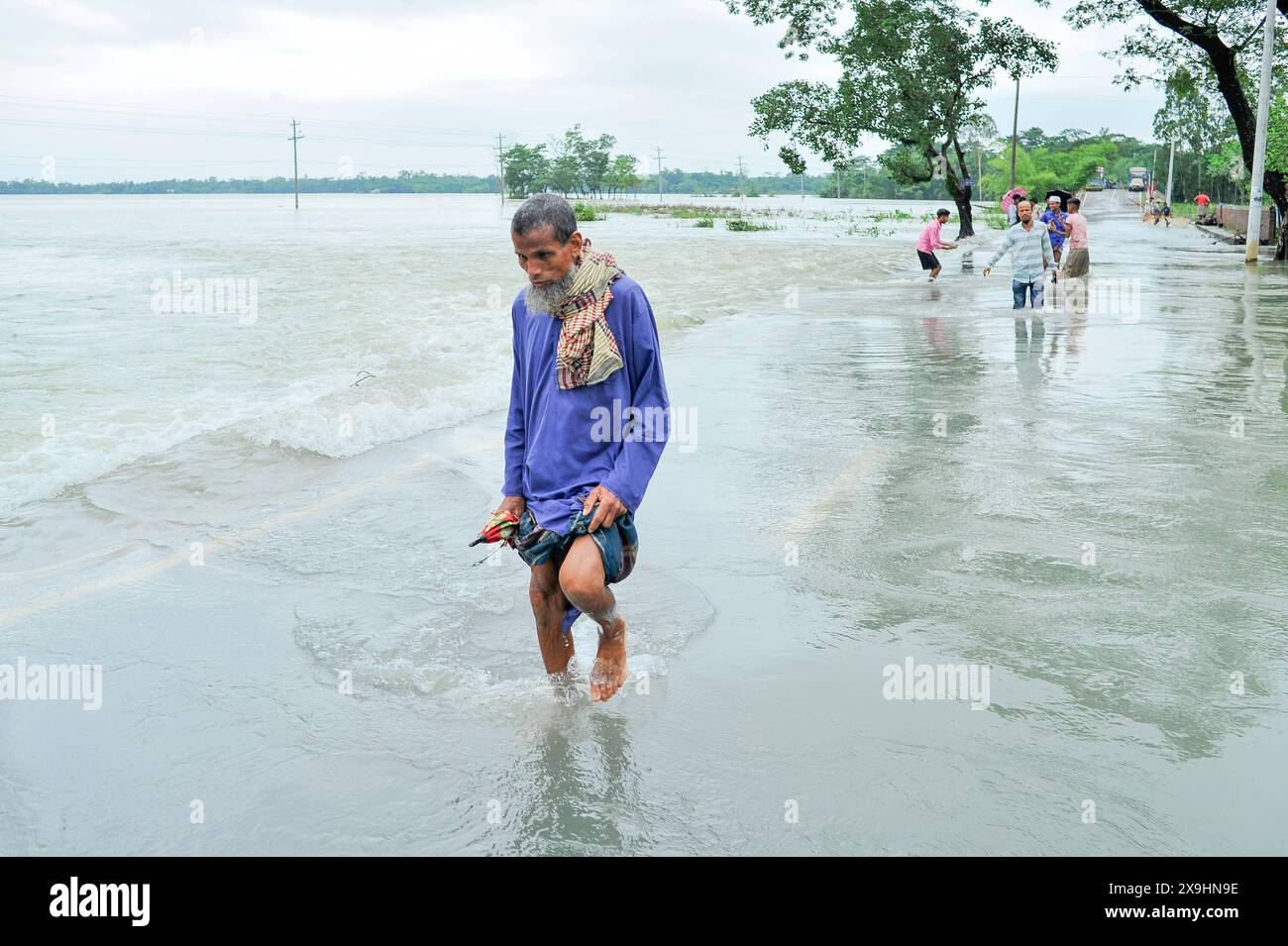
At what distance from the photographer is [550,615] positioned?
4016 mm

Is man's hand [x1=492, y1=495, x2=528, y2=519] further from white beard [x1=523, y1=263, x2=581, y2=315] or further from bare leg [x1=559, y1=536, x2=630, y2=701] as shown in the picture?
white beard [x1=523, y1=263, x2=581, y2=315]

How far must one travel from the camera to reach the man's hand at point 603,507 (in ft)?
11.9

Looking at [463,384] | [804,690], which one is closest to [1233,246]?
[463,384]

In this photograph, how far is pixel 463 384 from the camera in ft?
37.9

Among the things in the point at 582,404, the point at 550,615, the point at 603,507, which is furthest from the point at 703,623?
the point at 582,404

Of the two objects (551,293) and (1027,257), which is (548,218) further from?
(1027,257)

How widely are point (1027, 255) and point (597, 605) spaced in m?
13.5

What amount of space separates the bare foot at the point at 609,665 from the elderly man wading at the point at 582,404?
0.45 feet

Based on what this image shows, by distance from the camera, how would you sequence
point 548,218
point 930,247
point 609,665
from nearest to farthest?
point 548,218 < point 609,665 < point 930,247

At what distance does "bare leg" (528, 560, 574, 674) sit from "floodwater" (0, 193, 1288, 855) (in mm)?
151

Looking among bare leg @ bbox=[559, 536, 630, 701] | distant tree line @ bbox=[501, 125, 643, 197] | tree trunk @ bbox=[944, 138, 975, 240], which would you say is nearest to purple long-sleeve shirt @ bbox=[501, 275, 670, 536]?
bare leg @ bbox=[559, 536, 630, 701]

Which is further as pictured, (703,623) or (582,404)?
(703,623)

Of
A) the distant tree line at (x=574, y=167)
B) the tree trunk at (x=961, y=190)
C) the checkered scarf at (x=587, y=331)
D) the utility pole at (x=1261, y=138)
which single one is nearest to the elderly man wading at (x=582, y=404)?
the checkered scarf at (x=587, y=331)

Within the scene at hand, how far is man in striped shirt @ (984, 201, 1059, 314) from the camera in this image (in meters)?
15.5
